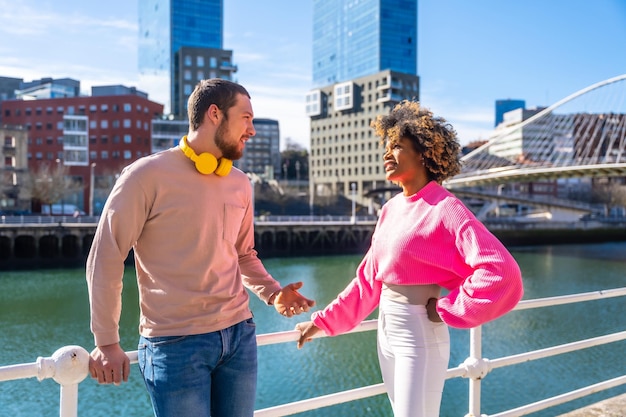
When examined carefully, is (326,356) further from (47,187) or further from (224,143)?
(47,187)

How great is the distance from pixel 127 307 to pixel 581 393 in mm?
14210

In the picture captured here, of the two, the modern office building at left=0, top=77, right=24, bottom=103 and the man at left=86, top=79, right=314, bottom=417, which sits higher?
the modern office building at left=0, top=77, right=24, bottom=103

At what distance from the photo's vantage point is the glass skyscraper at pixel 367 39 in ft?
270

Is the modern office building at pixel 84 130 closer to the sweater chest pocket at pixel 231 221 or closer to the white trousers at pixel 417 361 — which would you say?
the sweater chest pocket at pixel 231 221

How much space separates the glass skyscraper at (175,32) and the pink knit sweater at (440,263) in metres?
77.4

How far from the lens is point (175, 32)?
8081 centimetres

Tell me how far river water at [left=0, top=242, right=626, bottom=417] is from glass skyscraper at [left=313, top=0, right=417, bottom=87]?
65.7 meters

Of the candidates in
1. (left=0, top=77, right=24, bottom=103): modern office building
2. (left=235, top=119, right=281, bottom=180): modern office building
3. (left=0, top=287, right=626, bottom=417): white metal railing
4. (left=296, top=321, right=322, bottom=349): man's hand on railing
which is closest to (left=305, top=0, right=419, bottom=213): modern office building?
(left=235, top=119, right=281, bottom=180): modern office building

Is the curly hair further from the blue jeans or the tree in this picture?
the tree

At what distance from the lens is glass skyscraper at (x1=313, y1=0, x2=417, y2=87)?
82.4 metres

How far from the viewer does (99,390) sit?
921 centimetres

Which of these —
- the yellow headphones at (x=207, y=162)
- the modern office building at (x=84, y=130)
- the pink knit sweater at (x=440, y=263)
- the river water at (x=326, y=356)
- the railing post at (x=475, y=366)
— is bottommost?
the river water at (x=326, y=356)

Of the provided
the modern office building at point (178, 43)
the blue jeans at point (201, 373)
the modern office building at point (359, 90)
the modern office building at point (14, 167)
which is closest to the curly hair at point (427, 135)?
the blue jeans at point (201, 373)

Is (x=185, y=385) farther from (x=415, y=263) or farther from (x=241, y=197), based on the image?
(x=415, y=263)
